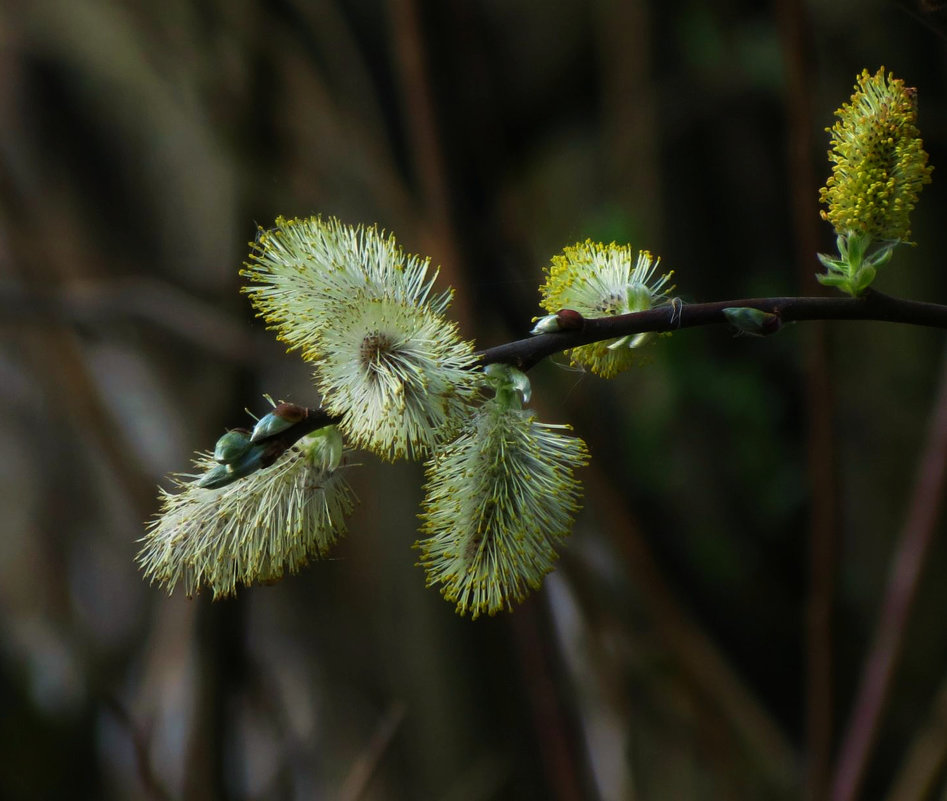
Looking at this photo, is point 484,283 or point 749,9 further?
point 749,9

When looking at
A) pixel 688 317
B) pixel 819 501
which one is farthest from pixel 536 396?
pixel 688 317

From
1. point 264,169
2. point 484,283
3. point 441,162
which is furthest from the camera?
point 264,169

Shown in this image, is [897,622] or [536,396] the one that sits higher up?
[536,396]

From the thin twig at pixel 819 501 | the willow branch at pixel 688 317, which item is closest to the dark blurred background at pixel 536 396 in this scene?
the thin twig at pixel 819 501

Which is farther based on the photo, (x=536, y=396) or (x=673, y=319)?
(x=536, y=396)

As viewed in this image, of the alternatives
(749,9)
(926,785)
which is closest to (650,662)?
(926,785)

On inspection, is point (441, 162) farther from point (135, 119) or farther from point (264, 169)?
point (135, 119)

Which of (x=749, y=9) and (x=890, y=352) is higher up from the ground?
(x=749, y=9)

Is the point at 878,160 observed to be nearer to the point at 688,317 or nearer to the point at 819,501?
the point at 688,317
